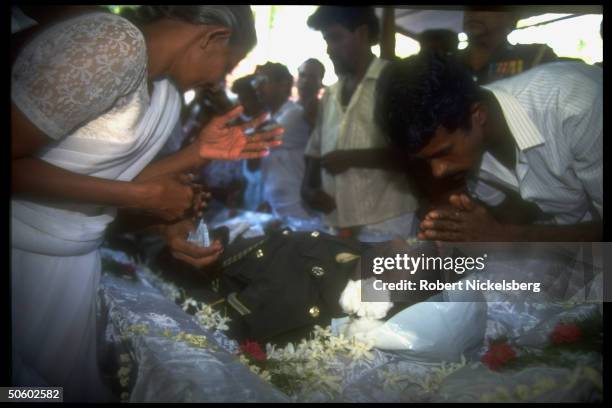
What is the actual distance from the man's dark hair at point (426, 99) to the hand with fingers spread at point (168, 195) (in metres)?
0.75

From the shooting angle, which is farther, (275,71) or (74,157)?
(275,71)

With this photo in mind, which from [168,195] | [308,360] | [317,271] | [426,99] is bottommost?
[308,360]

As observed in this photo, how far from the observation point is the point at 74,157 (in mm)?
1146

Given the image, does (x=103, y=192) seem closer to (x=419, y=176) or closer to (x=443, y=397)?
(x=443, y=397)

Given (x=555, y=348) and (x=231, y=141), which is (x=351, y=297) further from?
(x=231, y=141)

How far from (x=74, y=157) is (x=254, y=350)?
0.76 meters

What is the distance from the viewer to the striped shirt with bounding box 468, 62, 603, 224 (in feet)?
4.35

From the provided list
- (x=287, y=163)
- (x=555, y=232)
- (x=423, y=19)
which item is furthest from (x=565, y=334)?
(x=287, y=163)

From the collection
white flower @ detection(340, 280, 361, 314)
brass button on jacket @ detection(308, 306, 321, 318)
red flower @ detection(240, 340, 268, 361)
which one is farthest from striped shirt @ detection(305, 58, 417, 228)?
red flower @ detection(240, 340, 268, 361)

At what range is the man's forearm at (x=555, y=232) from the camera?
1353 mm

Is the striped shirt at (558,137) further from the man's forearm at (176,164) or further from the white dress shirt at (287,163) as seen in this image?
the white dress shirt at (287,163)

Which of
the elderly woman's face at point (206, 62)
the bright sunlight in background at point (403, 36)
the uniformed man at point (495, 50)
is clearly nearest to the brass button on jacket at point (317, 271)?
the elderly woman's face at point (206, 62)

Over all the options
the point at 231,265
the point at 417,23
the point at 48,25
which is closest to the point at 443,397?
the point at 231,265

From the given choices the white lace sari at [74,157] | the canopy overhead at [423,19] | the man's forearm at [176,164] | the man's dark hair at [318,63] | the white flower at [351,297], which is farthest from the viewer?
the man's dark hair at [318,63]
